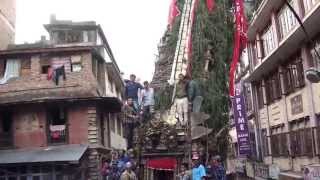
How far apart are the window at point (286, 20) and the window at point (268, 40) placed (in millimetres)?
1101

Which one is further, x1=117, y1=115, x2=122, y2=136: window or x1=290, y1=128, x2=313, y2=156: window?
x1=117, y1=115, x2=122, y2=136: window

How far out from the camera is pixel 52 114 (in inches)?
1128

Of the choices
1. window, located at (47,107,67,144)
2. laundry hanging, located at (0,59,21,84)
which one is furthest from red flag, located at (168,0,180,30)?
laundry hanging, located at (0,59,21,84)

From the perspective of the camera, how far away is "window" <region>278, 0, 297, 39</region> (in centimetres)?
2027

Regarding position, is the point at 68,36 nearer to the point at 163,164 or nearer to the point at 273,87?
the point at 273,87

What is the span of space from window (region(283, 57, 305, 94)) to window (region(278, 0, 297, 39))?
4.21 ft

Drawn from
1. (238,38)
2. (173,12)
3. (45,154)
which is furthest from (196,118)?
(45,154)

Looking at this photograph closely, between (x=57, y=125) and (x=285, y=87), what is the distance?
12.5 m

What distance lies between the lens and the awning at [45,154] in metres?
26.0

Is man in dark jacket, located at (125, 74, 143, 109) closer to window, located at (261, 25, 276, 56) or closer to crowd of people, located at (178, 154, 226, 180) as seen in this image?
crowd of people, located at (178, 154, 226, 180)

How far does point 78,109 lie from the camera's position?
28.3m

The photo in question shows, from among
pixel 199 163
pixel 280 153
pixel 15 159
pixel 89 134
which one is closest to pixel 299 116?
pixel 280 153

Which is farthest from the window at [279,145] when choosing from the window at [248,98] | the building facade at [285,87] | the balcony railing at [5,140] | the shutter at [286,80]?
the balcony railing at [5,140]

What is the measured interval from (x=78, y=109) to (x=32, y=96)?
8.87 feet
